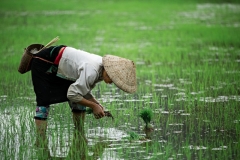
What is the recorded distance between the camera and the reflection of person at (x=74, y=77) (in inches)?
178

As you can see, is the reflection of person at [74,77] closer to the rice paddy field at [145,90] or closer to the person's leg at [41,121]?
the person's leg at [41,121]

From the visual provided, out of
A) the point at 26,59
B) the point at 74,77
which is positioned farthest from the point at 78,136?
the point at 26,59

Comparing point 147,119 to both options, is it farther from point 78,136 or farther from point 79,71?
point 79,71

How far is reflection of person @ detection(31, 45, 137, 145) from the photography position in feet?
14.8

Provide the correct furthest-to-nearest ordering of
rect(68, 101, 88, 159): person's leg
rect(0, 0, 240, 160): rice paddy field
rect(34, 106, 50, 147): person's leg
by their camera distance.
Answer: rect(34, 106, 50, 147): person's leg
rect(0, 0, 240, 160): rice paddy field
rect(68, 101, 88, 159): person's leg

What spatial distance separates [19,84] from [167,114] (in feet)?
8.70

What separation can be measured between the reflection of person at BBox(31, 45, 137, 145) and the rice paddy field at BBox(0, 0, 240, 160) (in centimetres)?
30

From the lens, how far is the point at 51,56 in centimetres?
484

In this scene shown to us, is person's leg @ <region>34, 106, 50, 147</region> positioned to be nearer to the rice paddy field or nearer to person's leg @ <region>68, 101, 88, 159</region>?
the rice paddy field

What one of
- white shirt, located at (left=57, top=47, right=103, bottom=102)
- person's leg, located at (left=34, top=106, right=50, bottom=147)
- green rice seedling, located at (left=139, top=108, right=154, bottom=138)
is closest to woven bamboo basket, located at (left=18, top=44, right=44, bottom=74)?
white shirt, located at (left=57, top=47, right=103, bottom=102)

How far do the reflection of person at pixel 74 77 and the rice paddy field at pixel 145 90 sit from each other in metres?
0.30

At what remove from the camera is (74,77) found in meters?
4.76

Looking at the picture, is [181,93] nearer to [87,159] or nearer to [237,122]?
[237,122]

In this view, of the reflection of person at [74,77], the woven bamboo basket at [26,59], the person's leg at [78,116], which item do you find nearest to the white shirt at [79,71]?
the reflection of person at [74,77]
